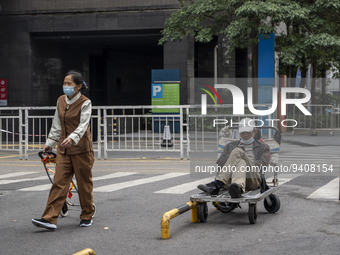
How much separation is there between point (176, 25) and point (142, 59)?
625 inches

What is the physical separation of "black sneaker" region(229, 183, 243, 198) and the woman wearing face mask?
5.70 ft

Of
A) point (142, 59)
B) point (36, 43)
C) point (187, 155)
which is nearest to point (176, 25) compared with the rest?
point (36, 43)

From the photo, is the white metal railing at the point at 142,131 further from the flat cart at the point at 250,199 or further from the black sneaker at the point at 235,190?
the black sneaker at the point at 235,190

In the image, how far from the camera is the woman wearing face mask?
7906mm

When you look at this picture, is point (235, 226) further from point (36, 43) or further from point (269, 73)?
point (36, 43)

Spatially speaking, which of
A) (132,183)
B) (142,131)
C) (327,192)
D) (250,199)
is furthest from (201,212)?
(142,131)

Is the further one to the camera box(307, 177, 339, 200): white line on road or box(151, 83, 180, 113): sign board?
box(151, 83, 180, 113): sign board

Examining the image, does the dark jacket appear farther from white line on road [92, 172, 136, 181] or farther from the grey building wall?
the grey building wall

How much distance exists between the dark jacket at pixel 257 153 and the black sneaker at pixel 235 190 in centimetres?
81

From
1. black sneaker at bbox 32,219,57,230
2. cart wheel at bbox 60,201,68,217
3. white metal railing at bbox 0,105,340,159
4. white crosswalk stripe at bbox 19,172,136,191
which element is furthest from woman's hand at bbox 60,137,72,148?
white metal railing at bbox 0,105,340,159

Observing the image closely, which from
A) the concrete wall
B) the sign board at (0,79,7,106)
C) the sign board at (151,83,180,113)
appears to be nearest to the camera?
the sign board at (151,83,180,113)

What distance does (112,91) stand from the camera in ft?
126

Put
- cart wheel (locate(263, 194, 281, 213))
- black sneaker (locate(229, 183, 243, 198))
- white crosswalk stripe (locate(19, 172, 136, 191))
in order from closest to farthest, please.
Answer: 1. black sneaker (locate(229, 183, 243, 198))
2. cart wheel (locate(263, 194, 281, 213))
3. white crosswalk stripe (locate(19, 172, 136, 191))

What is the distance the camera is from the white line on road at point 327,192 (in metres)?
10.3
